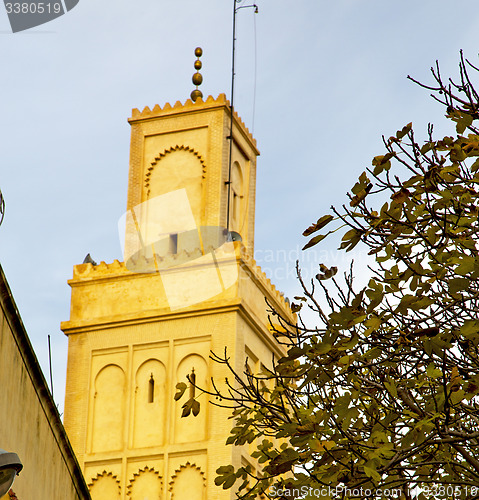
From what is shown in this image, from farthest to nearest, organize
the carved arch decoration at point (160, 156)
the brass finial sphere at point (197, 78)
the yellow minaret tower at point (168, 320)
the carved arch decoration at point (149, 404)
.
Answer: the brass finial sphere at point (197, 78), the carved arch decoration at point (160, 156), the carved arch decoration at point (149, 404), the yellow minaret tower at point (168, 320)

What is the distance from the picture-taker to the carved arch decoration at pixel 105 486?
27766 mm

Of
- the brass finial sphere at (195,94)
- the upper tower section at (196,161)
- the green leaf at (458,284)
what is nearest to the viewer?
the green leaf at (458,284)

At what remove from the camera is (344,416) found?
24.3ft

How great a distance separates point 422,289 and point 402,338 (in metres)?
0.46

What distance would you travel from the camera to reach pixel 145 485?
2761 centimetres

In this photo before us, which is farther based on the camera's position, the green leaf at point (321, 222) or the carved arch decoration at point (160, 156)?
the carved arch decoration at point (160, 156)

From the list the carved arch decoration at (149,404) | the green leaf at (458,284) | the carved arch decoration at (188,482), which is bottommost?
the green leaf at (458,284)

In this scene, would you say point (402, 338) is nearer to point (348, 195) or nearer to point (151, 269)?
point (348, 195)

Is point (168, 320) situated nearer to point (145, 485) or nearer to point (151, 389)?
point (151, 389)

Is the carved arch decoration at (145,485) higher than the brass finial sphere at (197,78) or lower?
lower

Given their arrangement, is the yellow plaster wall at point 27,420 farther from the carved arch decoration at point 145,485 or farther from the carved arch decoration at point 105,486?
the carved arch decoration at point 105,486

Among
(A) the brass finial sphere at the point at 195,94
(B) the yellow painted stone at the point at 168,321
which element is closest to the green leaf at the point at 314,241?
(B) the yellow painted stone at the point at 168,321

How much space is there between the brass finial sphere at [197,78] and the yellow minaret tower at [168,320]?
1386mm

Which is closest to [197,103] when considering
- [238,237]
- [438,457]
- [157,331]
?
[238,237]
